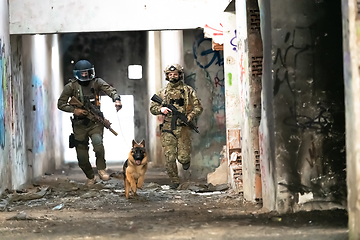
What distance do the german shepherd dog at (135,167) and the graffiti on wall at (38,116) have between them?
4291mm

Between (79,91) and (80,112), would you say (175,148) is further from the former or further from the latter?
(79,91)

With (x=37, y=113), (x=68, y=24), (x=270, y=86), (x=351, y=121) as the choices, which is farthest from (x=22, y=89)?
(x=351, y=121)

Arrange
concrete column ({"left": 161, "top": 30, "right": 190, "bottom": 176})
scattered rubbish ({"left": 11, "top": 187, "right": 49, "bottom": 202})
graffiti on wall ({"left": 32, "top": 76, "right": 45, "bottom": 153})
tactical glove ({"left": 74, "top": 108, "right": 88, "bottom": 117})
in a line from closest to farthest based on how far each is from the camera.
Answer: scattered rubbish ({"left": 11, "top": 187, "right": 49, "bottom": 202})
tactical glove ({"left": 74, "top": 108, "right": 88, "bottom": 117})
concrete column ({"left": 161, "top": 30, "right": 190, "bottom": 176})
graffiti on wall ({"left": 32, "top": 76, "right": 45, "bottom": 153})

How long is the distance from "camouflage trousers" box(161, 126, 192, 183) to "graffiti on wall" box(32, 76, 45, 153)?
11.2 ft

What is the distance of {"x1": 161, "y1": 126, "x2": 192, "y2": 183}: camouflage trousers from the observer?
26.3ft

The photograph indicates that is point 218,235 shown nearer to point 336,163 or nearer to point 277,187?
point 277,187

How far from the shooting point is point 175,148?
8.17m

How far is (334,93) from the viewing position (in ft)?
15.5

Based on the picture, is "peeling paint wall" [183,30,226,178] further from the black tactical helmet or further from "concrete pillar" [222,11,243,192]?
the black tactical helmet

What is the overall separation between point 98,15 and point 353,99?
Result: 540cm

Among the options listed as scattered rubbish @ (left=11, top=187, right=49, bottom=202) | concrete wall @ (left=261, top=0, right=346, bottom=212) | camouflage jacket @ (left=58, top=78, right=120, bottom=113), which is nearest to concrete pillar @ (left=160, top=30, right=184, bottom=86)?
camouflage jacket @ (left=58, top=78, right=120, bottom=113)

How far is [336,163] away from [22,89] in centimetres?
582

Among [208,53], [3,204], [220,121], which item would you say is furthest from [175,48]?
[3,204]

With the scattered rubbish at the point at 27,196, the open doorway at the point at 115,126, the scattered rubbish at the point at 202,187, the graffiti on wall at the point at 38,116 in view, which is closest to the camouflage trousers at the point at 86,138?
the scattered rubbish at the point at 27,196
